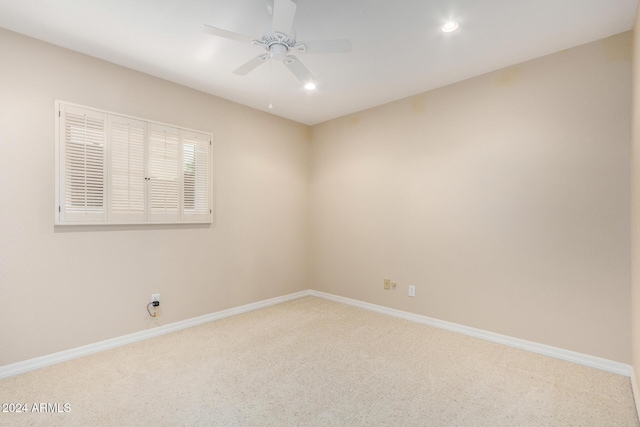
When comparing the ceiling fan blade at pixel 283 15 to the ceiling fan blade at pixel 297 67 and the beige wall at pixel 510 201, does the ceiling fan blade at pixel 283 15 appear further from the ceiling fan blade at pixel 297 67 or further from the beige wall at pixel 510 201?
the beige wall at pixel 510 201

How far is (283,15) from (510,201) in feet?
8.15

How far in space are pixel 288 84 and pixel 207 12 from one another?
47.7 inches

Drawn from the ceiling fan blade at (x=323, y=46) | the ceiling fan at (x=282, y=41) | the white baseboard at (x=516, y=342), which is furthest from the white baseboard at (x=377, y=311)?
the ceiling fan blade at (x=323, y=46)

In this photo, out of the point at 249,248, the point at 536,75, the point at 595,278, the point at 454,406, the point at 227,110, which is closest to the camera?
the point at 454,406

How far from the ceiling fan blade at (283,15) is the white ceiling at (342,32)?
173 mm

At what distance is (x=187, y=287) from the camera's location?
3326 millimetres

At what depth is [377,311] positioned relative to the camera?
3863 millimetres

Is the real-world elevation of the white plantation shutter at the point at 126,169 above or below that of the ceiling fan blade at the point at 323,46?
below

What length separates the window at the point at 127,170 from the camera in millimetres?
2564

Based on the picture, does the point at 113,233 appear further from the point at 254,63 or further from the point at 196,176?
the point at 254,63

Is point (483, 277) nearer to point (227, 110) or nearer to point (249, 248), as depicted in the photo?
point (249, 248)

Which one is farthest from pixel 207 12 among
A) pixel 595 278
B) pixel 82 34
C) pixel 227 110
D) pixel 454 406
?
pixel 595 278

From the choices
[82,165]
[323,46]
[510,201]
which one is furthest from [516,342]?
[82,165]

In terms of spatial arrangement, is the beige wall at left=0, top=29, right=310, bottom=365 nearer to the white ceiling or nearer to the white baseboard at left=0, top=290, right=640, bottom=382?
the white baseboard at left=0, top=290, right=640, bottom=382
